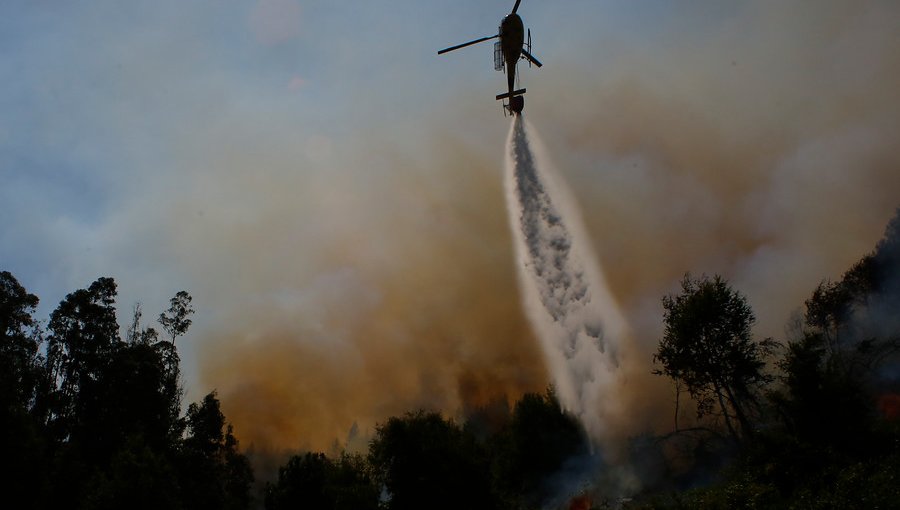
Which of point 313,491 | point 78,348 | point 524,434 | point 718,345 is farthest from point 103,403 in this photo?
point 718,345

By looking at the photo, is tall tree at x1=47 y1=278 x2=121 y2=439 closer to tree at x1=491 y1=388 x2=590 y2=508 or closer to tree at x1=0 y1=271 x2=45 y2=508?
tree at x1=0 y1=271 x2=45 y2=508

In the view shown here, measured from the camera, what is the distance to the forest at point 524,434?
32.5m

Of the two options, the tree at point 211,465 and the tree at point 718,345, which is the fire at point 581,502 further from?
the tree at point 211,465

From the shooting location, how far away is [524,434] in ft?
237

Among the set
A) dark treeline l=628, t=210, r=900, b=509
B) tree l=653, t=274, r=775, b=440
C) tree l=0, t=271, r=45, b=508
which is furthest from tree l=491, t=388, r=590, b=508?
tree l=0, t=271, r=45, b=508

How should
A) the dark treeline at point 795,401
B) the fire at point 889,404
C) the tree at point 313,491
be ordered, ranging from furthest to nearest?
the fire at point 889,404
the tree at point 313,491
the dark treeline at point 795,401

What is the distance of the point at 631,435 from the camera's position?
64.9 m

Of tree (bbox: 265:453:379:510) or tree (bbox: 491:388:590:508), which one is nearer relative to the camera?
tree (bbox: 265:453:379:510)

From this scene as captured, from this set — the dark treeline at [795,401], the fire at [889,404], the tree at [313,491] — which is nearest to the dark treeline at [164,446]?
the tree at [313,491]

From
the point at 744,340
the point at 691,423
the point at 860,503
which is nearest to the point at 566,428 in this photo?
the point at 691,423

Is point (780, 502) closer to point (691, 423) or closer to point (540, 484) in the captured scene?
point (691, 423)

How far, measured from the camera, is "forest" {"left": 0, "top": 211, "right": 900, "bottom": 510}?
107 feet

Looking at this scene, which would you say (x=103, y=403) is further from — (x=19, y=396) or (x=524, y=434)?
(x=524, y=434)

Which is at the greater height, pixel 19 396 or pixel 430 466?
pixel 19 396
